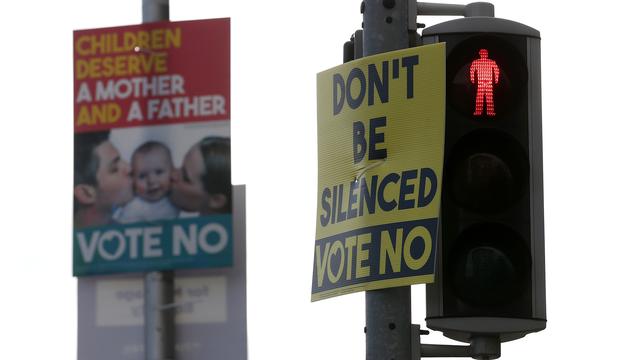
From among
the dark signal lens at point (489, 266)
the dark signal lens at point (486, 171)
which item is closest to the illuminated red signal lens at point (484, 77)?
the dark signal lens at point (486, 171)

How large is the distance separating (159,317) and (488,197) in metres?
2.56

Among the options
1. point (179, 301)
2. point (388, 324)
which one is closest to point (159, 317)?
point (179, 301)

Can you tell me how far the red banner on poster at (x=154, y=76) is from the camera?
667 centimetres

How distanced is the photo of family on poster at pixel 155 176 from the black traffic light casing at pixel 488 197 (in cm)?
232

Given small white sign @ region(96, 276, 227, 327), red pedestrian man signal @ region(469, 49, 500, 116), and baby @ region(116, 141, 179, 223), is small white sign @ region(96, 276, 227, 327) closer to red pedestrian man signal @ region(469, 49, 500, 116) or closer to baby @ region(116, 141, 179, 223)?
baby @ region(116, 141, 179, 223)

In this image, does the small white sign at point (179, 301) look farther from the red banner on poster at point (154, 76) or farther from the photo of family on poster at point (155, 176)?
the red banner on poster at point (154, 76)

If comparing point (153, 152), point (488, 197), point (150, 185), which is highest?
point (153, 152)

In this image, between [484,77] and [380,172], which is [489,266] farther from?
[484,77]

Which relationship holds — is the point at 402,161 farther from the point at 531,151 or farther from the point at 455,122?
the point at 531,151

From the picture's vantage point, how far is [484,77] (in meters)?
4.78

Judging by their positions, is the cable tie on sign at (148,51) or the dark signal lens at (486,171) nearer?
the dark signal lens at (486,171)

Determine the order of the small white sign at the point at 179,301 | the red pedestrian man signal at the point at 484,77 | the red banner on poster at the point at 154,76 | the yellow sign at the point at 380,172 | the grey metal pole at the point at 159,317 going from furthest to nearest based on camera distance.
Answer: the red banner on poster at the point at 154,76 < the small white sign at the point at 179,301 < the grey metal pole at the point at 159,317 < the red pedestrian man signal at the point at 484,77 < the yellow sign at the point at 380,172

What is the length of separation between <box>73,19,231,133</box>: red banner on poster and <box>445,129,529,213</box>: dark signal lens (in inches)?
96.9

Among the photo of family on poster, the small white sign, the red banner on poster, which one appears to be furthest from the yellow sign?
the red banner on poster
